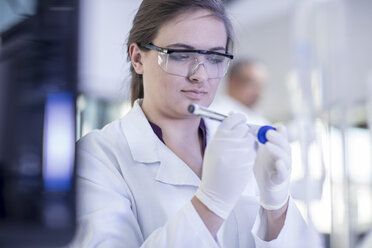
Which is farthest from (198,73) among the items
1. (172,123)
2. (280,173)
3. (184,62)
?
(280,173)

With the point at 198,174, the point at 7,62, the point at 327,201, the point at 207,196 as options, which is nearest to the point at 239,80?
the point at 327,201

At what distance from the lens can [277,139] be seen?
84 cm

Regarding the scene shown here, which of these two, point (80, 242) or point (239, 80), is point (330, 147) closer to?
point (80, 242)

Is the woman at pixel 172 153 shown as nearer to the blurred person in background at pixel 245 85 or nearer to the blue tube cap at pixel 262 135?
Result: the blue tube cap at pixel 262 135

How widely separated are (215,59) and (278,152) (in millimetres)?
230

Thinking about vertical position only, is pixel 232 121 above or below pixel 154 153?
above

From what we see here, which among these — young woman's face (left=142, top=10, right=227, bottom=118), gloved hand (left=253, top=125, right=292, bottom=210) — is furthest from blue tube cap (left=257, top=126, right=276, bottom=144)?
young woman's face (left=142, top=10, right=227, bottom=118)

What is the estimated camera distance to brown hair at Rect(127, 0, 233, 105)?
3.01 ft

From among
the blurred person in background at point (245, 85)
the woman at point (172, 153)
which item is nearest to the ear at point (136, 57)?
the woman at point (172, 153)

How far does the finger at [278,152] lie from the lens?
0.83 meters

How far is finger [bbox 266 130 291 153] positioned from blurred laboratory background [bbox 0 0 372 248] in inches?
8.7

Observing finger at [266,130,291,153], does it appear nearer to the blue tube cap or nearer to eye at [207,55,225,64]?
the blue tube cap

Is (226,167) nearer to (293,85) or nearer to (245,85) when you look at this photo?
(293,85)

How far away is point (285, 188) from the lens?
2.93ft
